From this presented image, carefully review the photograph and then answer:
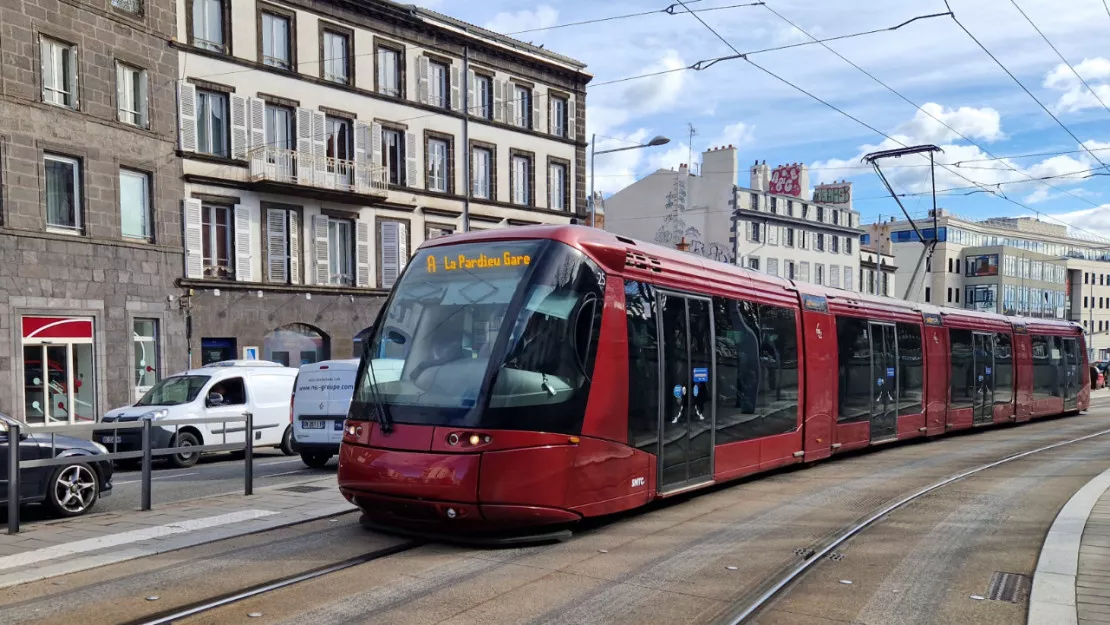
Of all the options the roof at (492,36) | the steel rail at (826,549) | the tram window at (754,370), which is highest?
the roof at (492,36)

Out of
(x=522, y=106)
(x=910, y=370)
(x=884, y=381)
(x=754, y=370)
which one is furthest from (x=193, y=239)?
(x=754, y=370)

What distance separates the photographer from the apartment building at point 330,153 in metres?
28.0

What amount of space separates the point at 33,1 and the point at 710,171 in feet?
145

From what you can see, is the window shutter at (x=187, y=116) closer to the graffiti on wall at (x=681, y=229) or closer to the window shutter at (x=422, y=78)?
the window shutter at (x=422, y=78)

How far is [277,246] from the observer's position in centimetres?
2966

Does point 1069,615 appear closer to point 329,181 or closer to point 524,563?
point 524,563

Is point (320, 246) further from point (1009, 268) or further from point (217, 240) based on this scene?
point (1009, 268)

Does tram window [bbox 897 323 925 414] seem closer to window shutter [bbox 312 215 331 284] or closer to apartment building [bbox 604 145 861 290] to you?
window shutter [bbox 312 215 331 284]

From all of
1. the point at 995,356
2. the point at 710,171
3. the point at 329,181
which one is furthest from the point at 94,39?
the point at 710,171

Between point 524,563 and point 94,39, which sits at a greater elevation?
point 94,39

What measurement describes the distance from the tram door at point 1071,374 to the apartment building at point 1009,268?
47.0 m

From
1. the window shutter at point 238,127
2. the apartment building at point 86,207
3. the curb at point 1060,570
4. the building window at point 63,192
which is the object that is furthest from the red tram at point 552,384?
the window shutter at point 238,127

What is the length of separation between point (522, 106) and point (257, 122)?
482 inches

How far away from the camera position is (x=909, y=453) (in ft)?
54.9
